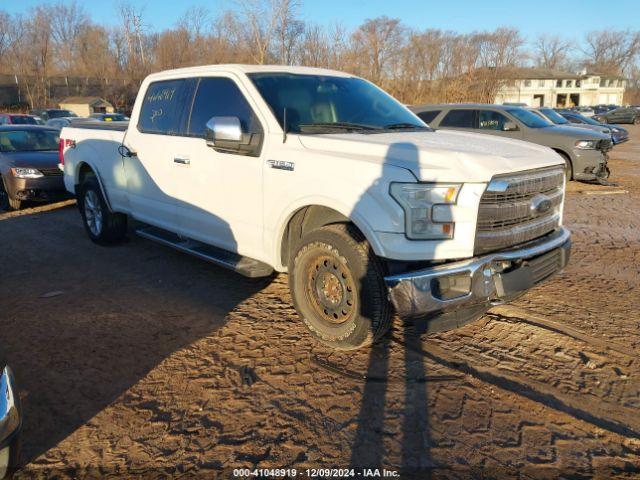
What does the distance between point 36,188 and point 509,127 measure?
9.69 m

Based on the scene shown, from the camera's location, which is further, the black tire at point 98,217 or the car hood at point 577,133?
the car hood at point 577,133

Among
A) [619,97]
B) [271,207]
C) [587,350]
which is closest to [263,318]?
[271,207]

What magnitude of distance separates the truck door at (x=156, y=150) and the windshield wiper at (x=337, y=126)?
1521 millimetres

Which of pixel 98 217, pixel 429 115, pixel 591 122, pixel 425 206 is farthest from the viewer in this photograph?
pixel 591 122

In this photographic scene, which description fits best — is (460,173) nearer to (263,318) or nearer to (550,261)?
(550,261)

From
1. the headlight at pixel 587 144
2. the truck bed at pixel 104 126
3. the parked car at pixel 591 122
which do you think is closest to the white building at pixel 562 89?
the parked car at pixel 591 122

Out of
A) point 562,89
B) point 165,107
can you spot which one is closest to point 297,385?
point 165,107

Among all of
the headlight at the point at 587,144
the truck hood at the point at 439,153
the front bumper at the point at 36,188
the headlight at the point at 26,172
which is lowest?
the front bumper at the point at 36,188

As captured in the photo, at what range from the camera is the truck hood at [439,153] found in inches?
128

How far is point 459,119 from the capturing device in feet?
37.0

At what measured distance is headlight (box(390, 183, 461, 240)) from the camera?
3203 mm

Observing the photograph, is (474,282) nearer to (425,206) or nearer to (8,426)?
(425,206)

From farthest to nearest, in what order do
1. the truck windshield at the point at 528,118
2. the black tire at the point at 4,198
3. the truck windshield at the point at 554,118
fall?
the truck windshield at the point at 554,118 → the truck windshield at the point at 528,118 → the black tire at the point at 4,198

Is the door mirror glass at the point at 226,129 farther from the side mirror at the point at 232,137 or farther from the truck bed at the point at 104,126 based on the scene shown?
the truck bed at the point at 104,126
